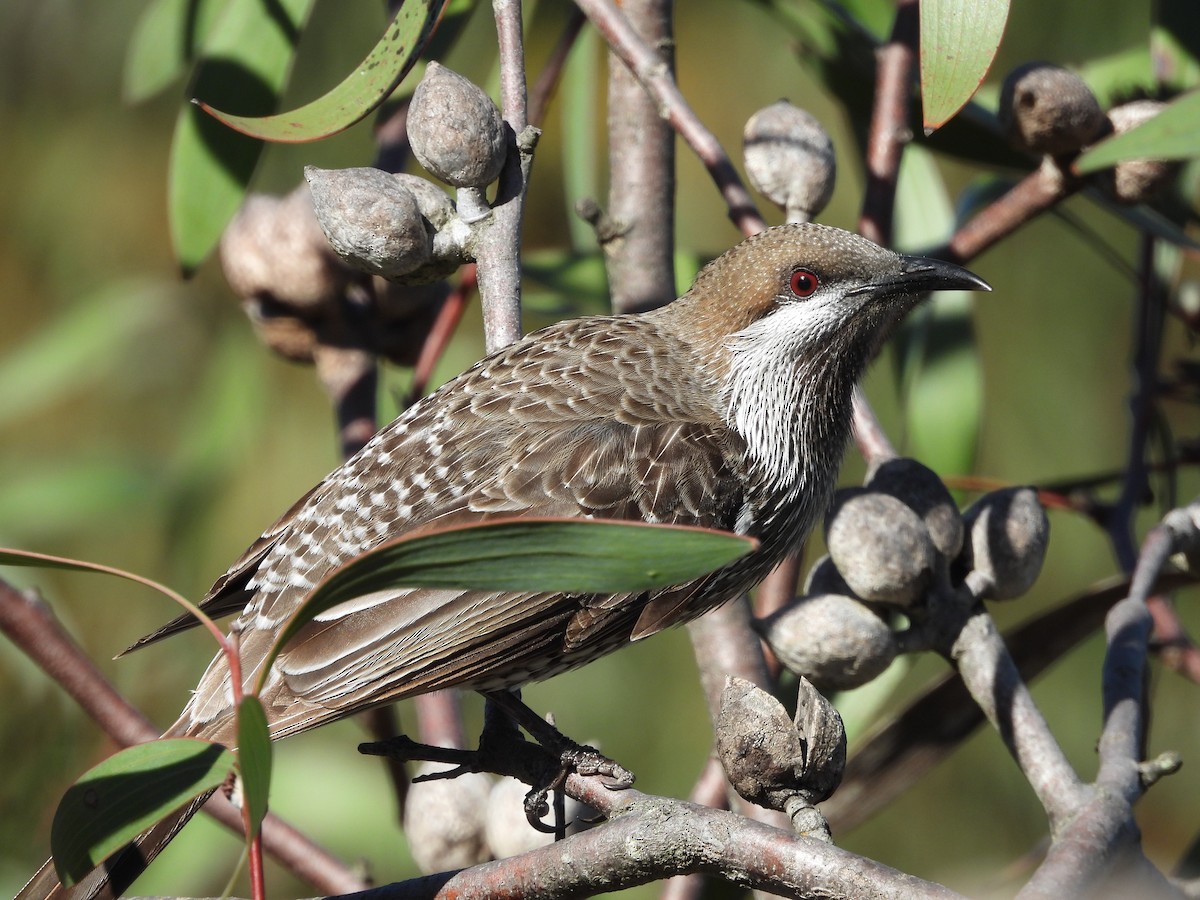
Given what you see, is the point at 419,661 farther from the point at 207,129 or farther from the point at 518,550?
the point at 207,129

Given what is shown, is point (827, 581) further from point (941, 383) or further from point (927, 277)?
point (941, 383)

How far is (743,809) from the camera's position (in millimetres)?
→ 2344

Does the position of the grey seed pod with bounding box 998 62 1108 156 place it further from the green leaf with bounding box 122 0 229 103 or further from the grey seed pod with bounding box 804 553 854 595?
the green leaf with bounding box 122 0 229 103

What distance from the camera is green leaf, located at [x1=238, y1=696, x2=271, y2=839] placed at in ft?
4.30

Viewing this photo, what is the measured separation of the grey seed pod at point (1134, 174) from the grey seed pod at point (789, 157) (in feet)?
1.54

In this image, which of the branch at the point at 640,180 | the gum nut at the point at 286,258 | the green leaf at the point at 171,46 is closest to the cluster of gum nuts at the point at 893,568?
the branch at the point at 640,180

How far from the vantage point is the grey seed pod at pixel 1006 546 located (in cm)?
203

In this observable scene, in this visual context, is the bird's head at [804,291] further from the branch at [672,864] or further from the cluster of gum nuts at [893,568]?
the branch at [672,864]

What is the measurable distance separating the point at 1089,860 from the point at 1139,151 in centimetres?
83

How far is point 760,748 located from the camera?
1.52m

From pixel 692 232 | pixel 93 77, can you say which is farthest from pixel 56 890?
pixel 93 77

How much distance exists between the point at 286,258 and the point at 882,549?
1494mm

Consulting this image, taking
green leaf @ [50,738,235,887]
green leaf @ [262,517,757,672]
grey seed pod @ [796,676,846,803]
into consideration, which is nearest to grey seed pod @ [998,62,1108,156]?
grey seed pod @ [796,676,846,803]

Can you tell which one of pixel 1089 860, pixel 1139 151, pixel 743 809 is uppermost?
pixel 1139 151
